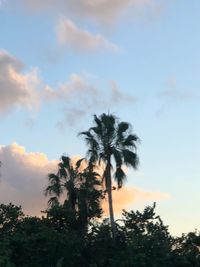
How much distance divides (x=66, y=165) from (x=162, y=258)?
14199mm

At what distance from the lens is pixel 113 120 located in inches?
2028

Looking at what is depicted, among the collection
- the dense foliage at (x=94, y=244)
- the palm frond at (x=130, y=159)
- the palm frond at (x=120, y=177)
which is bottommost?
the dense foliage at (x=94, y=244)

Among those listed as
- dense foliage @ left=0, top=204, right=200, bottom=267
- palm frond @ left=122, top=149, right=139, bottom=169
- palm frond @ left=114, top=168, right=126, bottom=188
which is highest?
palm frond @ left=122, top=149, right=139, bottom=169

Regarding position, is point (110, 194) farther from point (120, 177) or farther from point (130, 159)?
point (130, 159)

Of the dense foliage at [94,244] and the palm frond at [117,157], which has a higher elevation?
the palm frond at [117,157]

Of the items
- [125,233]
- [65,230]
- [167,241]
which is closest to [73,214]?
[65,230]

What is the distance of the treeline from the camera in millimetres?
45719

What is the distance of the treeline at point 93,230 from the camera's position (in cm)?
4572

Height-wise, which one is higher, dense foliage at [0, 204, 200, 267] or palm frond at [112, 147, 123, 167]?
palm frond at [112, 147, 123, 167]

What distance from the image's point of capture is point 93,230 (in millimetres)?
48312

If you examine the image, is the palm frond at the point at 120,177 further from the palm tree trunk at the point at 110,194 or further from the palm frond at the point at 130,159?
the palm frond at the point at 130,159

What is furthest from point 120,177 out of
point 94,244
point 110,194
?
point 94,244

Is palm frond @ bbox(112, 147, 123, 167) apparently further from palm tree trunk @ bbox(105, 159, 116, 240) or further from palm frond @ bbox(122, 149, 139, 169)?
palm tree trunk @ bbox(105, 159, 116, 240)

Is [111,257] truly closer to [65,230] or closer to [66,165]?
[65,230]
